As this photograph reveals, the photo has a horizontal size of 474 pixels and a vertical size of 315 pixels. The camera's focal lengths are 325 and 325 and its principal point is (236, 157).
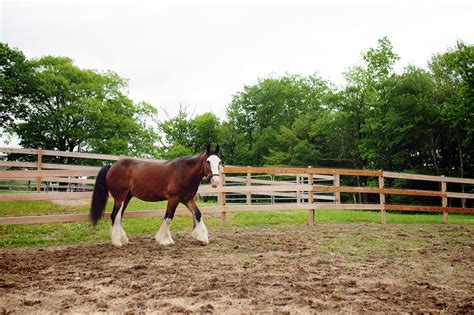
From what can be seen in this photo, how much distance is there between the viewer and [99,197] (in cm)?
597

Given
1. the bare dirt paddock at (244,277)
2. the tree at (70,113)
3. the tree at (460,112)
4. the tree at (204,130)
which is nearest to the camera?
the bare dirt paddock at (244,277)

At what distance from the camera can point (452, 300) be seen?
301cm

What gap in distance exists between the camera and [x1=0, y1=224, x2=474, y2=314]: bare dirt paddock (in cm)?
285

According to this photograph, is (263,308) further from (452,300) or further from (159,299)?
(452,300)

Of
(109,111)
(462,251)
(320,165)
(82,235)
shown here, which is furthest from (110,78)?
(462,251)

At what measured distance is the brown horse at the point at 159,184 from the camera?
5828 mm

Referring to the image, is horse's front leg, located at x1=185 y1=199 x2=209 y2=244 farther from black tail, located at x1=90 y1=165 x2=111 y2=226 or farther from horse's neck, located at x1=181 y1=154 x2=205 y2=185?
black tail, located at x1=90 y1=165 x2=111 y2=226

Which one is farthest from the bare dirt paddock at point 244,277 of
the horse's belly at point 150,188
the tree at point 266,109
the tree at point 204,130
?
the tree at point 204,130

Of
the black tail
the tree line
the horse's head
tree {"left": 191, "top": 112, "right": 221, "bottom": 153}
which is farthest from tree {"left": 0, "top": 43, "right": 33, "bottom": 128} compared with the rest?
the horse's head

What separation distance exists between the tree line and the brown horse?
20.1 m

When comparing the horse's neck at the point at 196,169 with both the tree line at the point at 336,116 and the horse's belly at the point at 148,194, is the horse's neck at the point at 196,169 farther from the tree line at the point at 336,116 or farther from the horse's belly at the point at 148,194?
the tree line at the point at 336,116

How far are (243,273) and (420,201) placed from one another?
72.2 ft

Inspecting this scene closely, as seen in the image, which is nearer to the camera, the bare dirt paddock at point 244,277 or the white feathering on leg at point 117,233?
the bare dirt paddock at point 244,277

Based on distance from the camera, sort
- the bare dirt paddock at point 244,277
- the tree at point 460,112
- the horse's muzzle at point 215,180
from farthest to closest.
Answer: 1. the tree at point 460,112
2. the horse's muzzle at point 215,180
3. the bare dirt paddock at point 244,277
